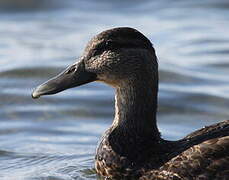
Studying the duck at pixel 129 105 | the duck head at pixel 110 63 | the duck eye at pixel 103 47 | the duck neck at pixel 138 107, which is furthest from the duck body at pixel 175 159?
the duck eye at pixel 103 47

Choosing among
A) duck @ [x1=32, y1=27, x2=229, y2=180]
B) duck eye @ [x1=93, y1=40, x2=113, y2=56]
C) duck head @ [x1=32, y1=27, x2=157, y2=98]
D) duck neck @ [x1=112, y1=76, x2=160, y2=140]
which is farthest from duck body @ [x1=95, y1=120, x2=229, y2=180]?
duck eye @ [x1=93, y1=40, x2=113, y2=56]

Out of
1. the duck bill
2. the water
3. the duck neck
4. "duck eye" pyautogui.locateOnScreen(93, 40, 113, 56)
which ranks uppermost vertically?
"duck eye" pyautogui.locateOnScreen(93, 40, 113, 56)

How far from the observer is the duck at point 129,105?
31.5 feet

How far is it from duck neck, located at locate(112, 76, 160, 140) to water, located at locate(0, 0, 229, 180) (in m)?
0.83

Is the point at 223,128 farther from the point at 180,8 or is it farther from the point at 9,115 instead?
the point at 180,8

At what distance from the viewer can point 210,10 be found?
733 inches

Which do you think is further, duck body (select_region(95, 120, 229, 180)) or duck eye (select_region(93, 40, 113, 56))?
duck eye (select_region(93, 40, 113, 56))

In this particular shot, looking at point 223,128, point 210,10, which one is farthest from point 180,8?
point 223,128

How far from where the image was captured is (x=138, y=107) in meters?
10.0

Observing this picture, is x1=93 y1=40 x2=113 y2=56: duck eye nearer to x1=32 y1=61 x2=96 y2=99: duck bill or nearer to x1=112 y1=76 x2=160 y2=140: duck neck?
x1=32 y1=61 x2=96 y2=99: duck bill

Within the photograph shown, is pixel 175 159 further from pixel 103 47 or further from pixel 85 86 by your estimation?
pixel 85 86

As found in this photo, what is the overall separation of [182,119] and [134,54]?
3.22 meters

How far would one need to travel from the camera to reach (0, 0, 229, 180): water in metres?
11.7

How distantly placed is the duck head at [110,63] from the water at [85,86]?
117 centimetres
